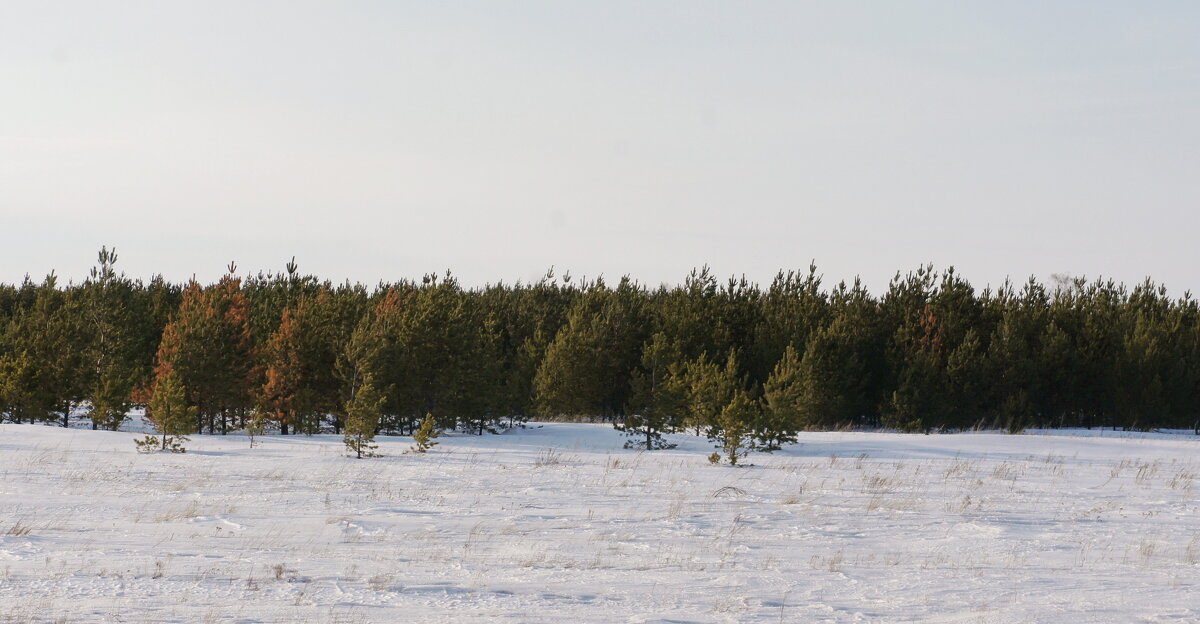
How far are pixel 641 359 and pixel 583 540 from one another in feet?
59.4

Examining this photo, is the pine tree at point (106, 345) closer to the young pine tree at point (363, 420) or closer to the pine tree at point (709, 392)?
the young pine tree at point (363, 420)

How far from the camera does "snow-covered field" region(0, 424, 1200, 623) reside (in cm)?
698

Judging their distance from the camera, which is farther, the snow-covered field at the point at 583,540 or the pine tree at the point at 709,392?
the pine tree at the point at 709,392

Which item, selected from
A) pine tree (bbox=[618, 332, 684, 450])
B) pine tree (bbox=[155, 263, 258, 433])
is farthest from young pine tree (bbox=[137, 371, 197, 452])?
pine tree (bbox=[618, 332, 684, 450])

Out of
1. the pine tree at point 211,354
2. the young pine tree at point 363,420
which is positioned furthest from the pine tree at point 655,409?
the pine tree at point 211,354

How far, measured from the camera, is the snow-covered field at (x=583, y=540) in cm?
698

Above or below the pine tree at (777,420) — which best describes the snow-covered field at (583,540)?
below

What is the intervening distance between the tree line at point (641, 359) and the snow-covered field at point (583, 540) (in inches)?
179

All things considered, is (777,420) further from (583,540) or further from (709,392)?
(583,540)

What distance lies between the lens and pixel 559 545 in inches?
378

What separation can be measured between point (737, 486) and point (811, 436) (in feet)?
38.0

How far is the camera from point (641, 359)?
27984mm

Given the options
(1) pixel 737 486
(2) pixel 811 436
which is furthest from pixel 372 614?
(2) pixel 811 436

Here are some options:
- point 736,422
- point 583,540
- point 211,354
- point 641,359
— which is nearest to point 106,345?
point 211,354
